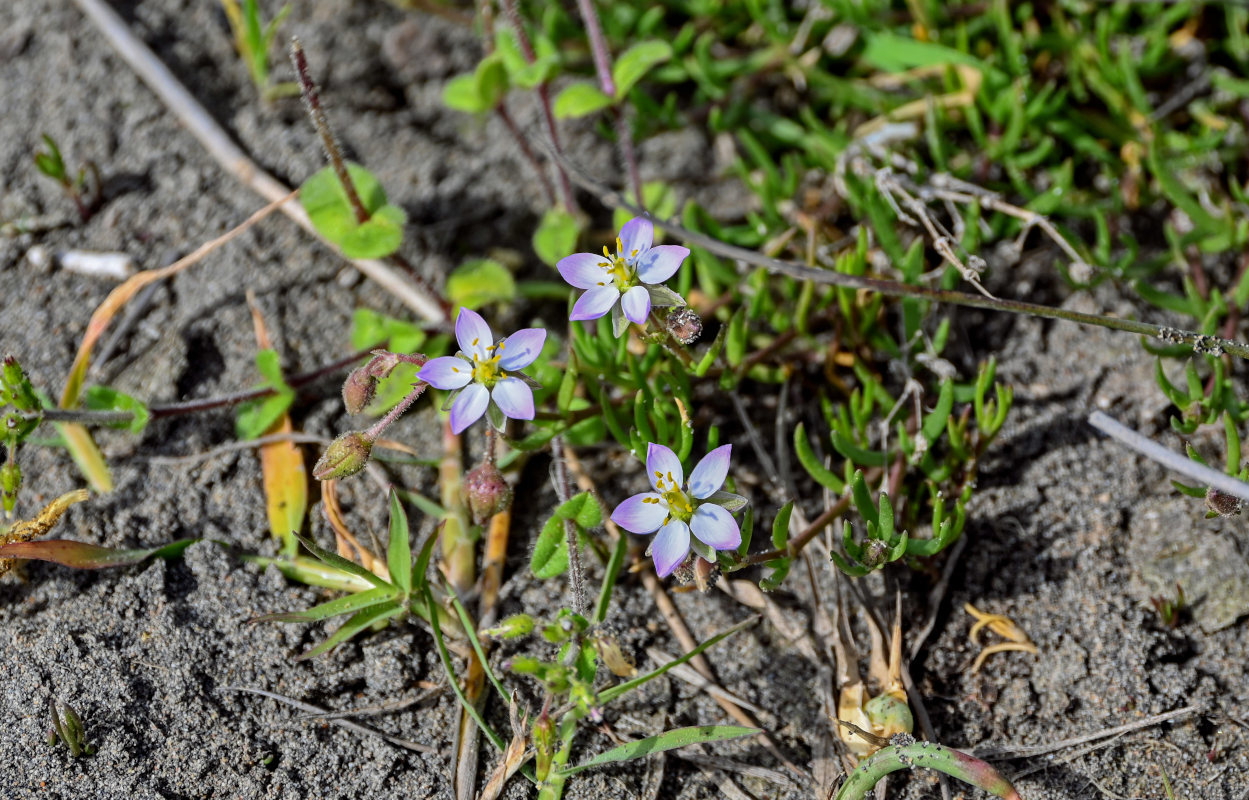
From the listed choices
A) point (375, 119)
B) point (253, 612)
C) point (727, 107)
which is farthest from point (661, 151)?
point (253, 612)

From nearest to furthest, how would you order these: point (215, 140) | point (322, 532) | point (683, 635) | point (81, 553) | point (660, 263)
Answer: point (660, 263), point (81, 553), point (683, 635), point (322, 532), point (215, 140)

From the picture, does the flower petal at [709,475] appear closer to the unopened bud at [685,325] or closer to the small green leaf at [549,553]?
the unopened bud at [685,325]

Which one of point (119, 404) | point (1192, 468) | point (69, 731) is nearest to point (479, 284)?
point (119, 404)

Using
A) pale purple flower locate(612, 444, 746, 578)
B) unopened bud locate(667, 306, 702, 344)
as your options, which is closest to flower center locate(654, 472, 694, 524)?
pale purple flower locate(612, 444, 746, 578)

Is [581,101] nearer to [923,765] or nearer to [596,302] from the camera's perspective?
[596,302]

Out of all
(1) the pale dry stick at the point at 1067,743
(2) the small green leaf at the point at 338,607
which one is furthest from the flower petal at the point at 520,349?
(1) the pale dry stick at the point at 1067,743

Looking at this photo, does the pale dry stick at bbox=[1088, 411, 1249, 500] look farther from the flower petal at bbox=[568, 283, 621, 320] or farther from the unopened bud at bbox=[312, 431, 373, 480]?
the unopened bud at bbox=[312, 431, 373, 480]

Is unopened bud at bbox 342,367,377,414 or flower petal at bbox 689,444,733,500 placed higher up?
unopened bud at bbox 342,367,377,414
